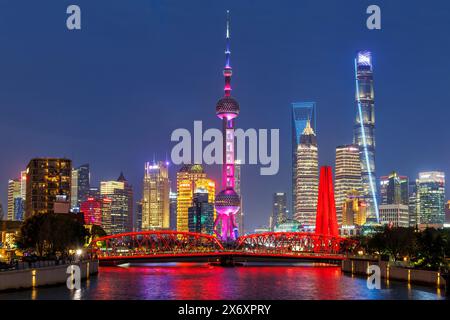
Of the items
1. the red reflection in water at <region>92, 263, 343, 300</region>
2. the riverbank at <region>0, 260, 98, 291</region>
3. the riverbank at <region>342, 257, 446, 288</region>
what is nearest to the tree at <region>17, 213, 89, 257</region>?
the red reflection in water at <region>92, 263, 343, 300</region>

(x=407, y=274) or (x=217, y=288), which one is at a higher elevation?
(x=407, y=274)

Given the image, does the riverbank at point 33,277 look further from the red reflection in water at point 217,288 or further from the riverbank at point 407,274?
the riverbank at point 407,274

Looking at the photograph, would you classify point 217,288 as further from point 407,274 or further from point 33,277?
point 33,277

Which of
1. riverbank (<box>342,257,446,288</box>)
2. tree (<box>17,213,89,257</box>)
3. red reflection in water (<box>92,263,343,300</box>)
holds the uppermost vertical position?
tree (<box>17,213,89,257</box>)

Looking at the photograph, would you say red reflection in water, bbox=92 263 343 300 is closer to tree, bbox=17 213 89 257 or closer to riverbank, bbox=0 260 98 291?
riverbank, bbox=0 260 98 291

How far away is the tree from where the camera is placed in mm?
118250

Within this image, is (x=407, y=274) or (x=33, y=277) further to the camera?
(x=407, y=274)

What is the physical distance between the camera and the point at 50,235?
387ft

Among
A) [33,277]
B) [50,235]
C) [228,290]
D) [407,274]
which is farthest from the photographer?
[50,235]

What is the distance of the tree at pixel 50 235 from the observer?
118 meters

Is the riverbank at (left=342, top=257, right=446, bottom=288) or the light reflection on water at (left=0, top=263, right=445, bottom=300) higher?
the riverbank at (left=342, top=257, right=446, bottom=288)

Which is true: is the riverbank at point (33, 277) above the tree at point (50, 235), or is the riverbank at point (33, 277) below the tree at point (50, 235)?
below

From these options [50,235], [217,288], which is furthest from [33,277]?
[50,235]

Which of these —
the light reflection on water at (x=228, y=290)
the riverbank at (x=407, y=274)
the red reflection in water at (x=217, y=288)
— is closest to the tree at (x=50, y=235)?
the red reflection in water at (x=217, y=288)
